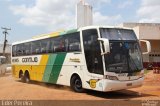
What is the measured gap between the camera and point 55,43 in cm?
1986

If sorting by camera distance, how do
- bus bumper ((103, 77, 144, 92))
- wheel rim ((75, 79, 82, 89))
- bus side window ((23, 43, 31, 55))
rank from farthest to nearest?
bus side window ((23, 43, 31, 55))
wheel rim ((75, 79, 82, 89))
bus bumper ((103, 77, 144, 92))

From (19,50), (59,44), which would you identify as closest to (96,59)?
(59,44)

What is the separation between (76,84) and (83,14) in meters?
18.9

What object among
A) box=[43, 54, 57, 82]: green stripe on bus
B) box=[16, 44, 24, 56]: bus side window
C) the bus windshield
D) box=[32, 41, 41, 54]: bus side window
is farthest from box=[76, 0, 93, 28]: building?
the bus windshield

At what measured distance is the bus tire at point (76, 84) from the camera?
57.1ft

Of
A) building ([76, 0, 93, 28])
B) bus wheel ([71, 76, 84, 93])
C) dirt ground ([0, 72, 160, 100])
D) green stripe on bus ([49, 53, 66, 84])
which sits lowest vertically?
dirt ground ([0, 72, 160, 100])

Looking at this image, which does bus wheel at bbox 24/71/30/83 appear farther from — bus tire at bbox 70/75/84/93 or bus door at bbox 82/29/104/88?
bus door at bbox 82/29/104/88

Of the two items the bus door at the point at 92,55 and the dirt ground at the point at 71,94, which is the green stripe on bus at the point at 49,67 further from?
the bus door at the point at 92,55

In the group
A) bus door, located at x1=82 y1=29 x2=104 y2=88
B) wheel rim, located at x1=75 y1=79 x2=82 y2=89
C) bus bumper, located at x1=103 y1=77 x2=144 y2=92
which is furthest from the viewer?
wheel rim, located at x1=75 y1=79 x2=82 y2=89

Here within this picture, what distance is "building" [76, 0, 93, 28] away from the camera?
3464 centimetres

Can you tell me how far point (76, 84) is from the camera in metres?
17.8

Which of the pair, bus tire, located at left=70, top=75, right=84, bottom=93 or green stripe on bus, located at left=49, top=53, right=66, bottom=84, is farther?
green stripe on bus, located at left=49, top=53, right=66, bottom=84

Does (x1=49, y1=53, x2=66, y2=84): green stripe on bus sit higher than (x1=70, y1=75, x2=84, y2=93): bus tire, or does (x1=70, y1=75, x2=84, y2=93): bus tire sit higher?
(x1=49, y1=53, x2=66, y2=84): green stripe on bus

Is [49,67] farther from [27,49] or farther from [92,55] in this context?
[92,55]
